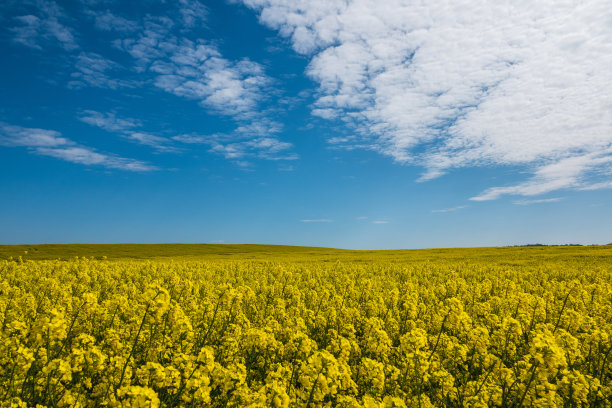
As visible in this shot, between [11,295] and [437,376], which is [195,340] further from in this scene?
[11,295]

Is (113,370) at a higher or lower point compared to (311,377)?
lower

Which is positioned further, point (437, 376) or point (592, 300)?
point (592, 300)

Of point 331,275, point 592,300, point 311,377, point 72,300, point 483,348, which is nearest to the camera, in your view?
point 311,377

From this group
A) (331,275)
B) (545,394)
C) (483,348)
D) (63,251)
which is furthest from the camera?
(63,251)

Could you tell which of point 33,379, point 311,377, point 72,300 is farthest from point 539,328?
point 72,300

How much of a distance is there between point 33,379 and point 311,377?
388 centimetres

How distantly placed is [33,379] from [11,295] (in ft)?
26.4

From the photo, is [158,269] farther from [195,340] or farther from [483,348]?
[483,348]

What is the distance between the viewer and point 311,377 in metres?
3.66

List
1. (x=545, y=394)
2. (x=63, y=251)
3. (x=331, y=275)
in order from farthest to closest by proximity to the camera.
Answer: (x=63, y=251) → (x=331, y=275) → (x=545, y=394)

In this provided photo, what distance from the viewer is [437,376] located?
464 cm

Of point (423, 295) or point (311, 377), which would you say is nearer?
point (311, 377)

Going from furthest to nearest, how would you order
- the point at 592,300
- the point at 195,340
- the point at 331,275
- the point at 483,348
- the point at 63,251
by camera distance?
the point at 63,251, the point at 331,275, the point at 592,300, the point at 195,340, the point at 483,348

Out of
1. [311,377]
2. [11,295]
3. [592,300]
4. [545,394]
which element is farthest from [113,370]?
[592,300]
